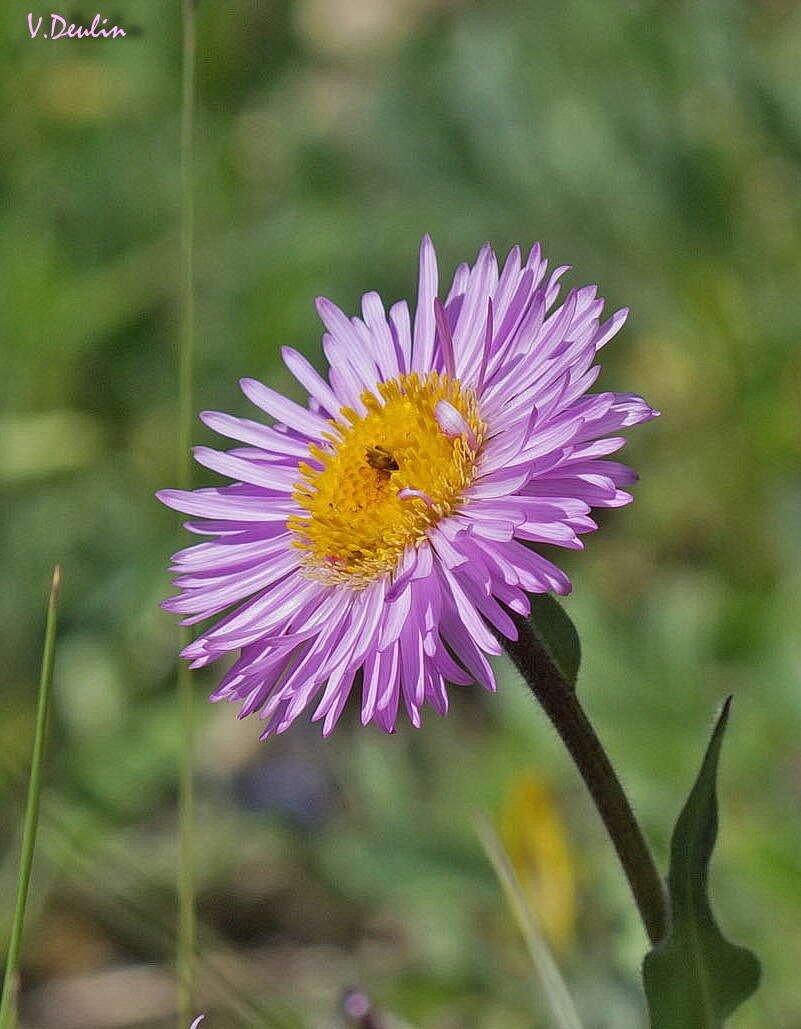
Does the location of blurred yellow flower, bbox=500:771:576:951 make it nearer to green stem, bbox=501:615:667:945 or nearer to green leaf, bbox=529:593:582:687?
green stem, bbox=501:615:667:945

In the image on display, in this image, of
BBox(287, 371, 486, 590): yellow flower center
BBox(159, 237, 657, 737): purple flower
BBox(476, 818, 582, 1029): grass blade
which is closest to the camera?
BBox(159, 237, 657, 737): purple flower

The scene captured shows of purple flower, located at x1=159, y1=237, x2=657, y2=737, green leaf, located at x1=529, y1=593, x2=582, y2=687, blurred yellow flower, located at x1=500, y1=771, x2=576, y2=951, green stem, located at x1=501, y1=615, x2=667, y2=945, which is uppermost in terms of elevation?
purple flower, located at x1=159, y1=237, x2=657, y2=737

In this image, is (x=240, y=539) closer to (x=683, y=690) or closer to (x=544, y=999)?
(x=544, y=999)

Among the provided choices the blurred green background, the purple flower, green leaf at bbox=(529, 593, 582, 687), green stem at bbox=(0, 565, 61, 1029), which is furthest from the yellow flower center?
the blurred green background

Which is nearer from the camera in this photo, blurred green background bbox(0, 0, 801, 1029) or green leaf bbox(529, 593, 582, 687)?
green leaf bbox(529, 593, 582, 687)

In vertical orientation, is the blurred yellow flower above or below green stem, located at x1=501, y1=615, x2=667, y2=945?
below

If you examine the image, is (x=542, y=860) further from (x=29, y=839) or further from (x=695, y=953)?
(x=29, y=839)

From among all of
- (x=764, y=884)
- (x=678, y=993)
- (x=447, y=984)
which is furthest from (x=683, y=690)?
(x=678, y=993)
